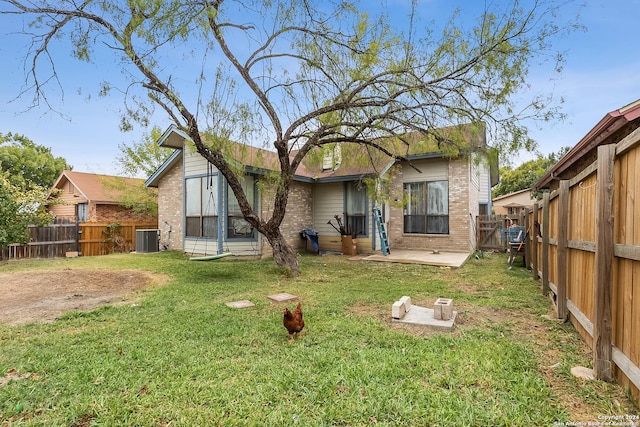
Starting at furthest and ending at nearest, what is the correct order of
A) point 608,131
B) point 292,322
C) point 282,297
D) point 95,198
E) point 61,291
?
point 95,198
point 61,291
point 282,297
point 608,131
point 292,322

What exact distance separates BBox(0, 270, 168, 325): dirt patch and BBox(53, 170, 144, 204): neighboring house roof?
9987 millimetres

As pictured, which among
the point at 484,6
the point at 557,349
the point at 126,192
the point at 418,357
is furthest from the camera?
the point at 126,192

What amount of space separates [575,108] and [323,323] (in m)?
6.22

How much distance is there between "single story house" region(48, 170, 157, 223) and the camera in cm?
1698

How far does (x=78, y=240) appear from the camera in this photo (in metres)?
13.3

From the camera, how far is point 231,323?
4.30 m

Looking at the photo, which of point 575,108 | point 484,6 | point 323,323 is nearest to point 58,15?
point 323,323

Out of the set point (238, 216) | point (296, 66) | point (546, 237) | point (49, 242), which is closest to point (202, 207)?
point (238, 216)

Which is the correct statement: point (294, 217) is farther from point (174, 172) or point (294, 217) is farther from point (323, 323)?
point (323, 323)

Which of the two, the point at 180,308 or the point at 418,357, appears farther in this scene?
the point at 180,308

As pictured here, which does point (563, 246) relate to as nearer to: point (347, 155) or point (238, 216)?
point (347, 155)

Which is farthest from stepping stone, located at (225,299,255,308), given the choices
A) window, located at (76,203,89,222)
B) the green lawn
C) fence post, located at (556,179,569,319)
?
window, located at (76,203,89,222)

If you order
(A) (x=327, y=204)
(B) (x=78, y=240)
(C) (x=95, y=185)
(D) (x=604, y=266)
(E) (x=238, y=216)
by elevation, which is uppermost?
(C) (x=95, y=185)

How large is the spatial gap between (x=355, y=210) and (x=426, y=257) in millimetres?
3225
